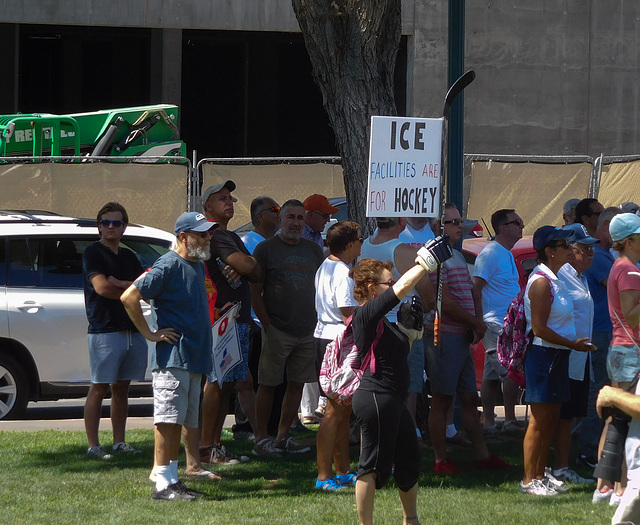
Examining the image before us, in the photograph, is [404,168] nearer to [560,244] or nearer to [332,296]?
[332,296]

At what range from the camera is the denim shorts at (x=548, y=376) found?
278 inches

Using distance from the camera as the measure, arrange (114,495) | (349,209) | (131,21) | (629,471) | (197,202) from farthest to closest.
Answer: (131,21), (197,202), (349,209), (114,495), (629,471)

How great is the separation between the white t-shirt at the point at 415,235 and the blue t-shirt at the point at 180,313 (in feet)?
5.73

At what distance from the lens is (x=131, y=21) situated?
72.1 feet

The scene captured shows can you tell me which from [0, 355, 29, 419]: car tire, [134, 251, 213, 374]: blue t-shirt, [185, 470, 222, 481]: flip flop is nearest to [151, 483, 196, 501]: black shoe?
[185, 470, 222, 481]: flip flop

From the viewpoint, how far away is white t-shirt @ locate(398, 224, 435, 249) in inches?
323

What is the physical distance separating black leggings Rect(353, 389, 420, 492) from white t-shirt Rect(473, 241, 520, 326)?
3.37 metres

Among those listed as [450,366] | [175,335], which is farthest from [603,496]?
[175,335]

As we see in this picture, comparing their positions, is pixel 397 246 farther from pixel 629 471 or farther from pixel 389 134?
pixel 629 471

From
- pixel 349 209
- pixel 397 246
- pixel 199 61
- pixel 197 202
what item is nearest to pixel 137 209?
pixel 197 202

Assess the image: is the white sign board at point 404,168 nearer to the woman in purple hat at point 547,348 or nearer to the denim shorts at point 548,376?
the woman in purple hat at point 547,348

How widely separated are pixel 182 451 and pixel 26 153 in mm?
8213

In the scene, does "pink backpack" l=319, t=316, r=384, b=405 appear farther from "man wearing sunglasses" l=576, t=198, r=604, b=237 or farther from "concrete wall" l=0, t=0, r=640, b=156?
"concrete wall" l=0, t=0, r=640, b=156

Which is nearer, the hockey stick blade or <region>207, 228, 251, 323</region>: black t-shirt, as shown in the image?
the hockey stick blade
